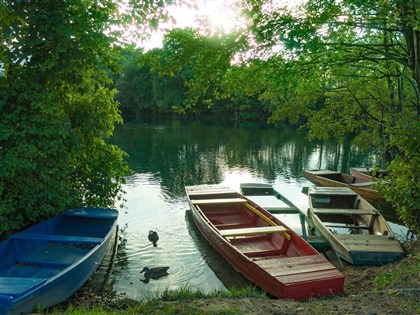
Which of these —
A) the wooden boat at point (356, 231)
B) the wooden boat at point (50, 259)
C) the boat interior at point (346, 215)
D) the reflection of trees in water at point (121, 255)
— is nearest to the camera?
the wooden boat at point (50, 259)

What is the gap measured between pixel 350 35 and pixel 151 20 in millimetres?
9151

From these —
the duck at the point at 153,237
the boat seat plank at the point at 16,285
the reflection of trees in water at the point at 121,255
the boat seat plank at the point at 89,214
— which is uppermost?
the boat seat plank at the point at 16,285

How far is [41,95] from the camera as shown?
10.1 m

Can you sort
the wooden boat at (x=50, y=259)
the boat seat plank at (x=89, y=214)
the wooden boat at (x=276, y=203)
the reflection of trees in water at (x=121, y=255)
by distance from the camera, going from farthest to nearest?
the wooden boat at (x=276, y=203) → the reflection of trees in water at (x=121, y=255) → the boat seat plank at (x=89, y=214) → the wooden boat at (x=50, y=259)

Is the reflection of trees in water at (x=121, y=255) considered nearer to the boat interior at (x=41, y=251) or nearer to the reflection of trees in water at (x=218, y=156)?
the boat interior at (x=41, y=251)

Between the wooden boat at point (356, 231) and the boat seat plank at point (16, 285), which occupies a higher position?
the boat seat plank at point (16, 285)

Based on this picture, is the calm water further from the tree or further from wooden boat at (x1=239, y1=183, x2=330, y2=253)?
the tree

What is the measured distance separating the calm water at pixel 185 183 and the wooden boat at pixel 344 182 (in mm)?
1308

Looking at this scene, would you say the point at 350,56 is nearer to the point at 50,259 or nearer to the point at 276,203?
the point at 276,203

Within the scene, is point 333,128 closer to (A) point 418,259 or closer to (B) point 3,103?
(A) point 418,259

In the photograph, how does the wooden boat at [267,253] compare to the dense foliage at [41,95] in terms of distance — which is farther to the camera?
the dense foliage at [41,95]

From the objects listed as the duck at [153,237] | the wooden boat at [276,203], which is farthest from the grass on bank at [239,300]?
the duck at [153,237]

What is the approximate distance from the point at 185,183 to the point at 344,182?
31.5ft

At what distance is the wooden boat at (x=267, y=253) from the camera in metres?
8.27
